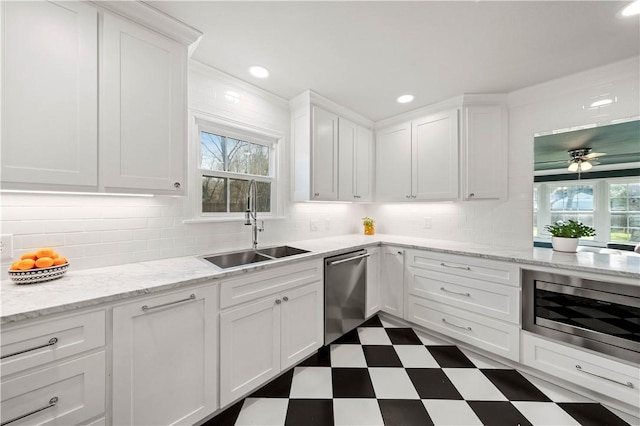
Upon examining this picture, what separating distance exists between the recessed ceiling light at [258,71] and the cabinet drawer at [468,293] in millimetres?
2345

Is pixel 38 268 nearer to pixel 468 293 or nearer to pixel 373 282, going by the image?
pixel 373 282

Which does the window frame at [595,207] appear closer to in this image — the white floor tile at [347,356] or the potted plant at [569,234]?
the potted plant at [569,234]

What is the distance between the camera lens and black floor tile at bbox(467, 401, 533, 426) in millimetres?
1471

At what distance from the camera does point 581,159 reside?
2.30 metres

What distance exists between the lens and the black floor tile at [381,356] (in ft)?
6.65

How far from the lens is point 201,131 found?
209 centimetres

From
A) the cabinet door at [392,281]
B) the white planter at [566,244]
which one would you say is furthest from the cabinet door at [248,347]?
the white planter at [566,244]

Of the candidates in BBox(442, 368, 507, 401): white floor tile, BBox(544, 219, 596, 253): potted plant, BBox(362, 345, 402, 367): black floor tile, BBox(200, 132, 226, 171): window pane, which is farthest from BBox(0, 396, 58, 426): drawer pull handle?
Result: BBox(544, 219, 596, 253): potted plant

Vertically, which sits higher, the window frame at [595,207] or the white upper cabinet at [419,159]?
the white upper cabinet at [419,159]

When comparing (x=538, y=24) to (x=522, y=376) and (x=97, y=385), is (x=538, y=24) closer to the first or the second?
(x=522, y=376)

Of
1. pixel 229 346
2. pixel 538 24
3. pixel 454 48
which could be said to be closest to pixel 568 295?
pixel 538 24

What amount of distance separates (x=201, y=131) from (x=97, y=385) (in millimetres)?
1785

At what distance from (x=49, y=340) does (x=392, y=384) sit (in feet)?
6.46

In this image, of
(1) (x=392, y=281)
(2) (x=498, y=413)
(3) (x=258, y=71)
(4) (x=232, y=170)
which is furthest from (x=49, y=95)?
(2) (x=498, y=413)
